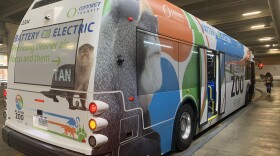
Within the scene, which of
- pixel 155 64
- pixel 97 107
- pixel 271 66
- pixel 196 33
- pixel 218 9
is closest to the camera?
pixel 97 107

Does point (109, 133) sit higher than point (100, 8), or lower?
lower

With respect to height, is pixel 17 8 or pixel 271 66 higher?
pixel 17 8

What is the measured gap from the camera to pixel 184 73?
4316 millimetres

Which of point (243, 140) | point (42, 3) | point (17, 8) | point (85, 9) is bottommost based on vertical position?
point (243, 140)

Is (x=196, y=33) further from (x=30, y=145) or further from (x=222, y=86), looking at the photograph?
(x=30, y=145)

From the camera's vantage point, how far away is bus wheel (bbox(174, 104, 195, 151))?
4172 millimetres

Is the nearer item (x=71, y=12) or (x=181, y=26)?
(x=71, y=12)

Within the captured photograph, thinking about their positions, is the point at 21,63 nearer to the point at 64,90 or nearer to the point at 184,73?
the point at 64,90

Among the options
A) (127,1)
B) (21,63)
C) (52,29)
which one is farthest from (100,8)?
(21,63)

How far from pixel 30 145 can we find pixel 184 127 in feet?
9.38

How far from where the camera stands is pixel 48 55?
3127mm

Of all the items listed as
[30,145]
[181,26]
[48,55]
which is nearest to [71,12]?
[48,55]

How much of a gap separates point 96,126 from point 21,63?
6.57 feet

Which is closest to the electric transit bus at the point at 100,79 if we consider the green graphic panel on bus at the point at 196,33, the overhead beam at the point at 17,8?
the green graphic panel on bus at the point at 196,33
